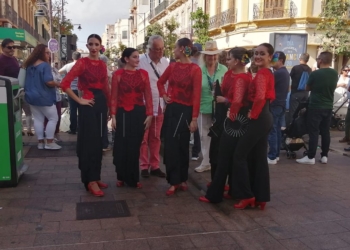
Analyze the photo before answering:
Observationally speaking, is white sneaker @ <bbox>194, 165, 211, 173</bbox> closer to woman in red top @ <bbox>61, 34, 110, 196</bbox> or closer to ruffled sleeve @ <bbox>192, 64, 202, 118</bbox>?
ruffled sleeve @ <bbox>192, 64, 202, 118</bbox>

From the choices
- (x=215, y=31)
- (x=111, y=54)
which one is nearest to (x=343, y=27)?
(x=215, y=31)

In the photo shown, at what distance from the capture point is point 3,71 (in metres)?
7.64

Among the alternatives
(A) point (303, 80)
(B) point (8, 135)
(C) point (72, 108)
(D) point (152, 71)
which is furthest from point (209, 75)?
(C) point (72, 108)

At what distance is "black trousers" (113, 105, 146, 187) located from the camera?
202 inches

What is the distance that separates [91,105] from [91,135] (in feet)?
1.19

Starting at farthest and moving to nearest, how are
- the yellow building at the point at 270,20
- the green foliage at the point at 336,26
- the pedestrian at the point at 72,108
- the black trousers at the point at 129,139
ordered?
the yellow building at the point at 270,20 → the green foliage at the point at 336,26 → the pedestrian at the point at 72,108 → the black trousers at the point at 129,139

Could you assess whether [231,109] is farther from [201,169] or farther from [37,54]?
[37,54]

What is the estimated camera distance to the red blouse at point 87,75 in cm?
479

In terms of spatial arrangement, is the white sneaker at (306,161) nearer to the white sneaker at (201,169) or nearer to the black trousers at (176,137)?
the white sneaker at (201,169)

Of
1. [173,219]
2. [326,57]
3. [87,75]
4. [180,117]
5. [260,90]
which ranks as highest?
[326,57]

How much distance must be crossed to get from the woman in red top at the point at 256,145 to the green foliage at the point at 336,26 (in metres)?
18.4

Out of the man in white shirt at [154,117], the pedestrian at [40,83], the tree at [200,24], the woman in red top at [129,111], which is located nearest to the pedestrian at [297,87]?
the man in white shirt at [154,117]

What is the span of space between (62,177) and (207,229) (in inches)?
106

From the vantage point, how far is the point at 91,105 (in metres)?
4.87
